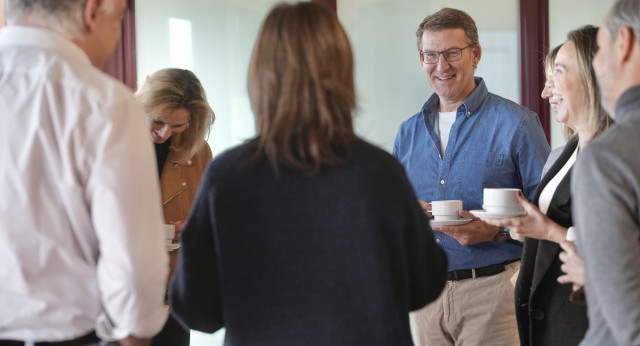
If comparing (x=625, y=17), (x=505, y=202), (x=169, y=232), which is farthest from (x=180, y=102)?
(x=625, y=17)

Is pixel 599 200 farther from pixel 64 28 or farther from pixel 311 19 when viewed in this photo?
pixel 64 28

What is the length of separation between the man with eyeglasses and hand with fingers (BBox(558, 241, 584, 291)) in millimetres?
704

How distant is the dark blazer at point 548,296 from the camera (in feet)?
6.00

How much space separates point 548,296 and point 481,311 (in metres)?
0.63

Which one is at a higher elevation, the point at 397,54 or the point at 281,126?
the point at 397,54

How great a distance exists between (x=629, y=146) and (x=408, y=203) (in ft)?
1.41

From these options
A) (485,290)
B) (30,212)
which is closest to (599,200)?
(30,212)

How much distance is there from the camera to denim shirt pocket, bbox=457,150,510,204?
2523 millimetres

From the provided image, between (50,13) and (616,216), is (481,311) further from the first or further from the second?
(50,13)

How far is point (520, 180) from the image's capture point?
8.36ft

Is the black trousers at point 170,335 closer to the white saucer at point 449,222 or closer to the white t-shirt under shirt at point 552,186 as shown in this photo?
the white saucer at point 449,222

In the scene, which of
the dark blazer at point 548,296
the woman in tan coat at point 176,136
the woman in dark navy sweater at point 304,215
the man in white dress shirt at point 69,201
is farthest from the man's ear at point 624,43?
the woman in tan coat at point 176,136

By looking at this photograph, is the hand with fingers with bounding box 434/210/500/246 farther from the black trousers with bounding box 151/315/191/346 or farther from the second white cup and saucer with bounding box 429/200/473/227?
the black trousers with bounding box 151/315/191/346

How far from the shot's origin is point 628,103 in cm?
126
